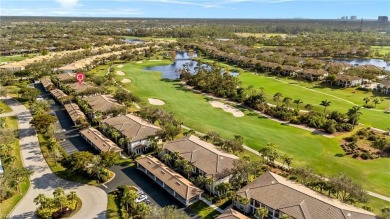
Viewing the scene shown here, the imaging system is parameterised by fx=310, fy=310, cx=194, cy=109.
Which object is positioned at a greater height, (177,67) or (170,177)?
(177,67)

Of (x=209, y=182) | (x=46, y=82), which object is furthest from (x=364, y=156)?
(x=46, y=82)

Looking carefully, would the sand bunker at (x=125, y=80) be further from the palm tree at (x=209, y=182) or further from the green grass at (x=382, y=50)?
the green grass at (x=382, y=50)

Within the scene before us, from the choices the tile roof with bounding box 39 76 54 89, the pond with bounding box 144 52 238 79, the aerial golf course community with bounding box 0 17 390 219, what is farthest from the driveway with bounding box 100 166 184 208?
the pond with bounding box 144 52 238 79

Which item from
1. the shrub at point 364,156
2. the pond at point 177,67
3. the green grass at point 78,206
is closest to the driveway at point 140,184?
the green grass at point 78,206

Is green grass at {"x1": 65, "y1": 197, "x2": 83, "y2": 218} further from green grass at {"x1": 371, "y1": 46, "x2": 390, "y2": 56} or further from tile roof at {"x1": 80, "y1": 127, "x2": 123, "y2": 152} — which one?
green grass at {"x1": 371, "y1": 46, "x2": 390, "y2": 56}

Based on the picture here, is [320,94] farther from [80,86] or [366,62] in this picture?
[366,62]

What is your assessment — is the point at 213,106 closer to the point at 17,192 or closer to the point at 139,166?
the point at 139,166
